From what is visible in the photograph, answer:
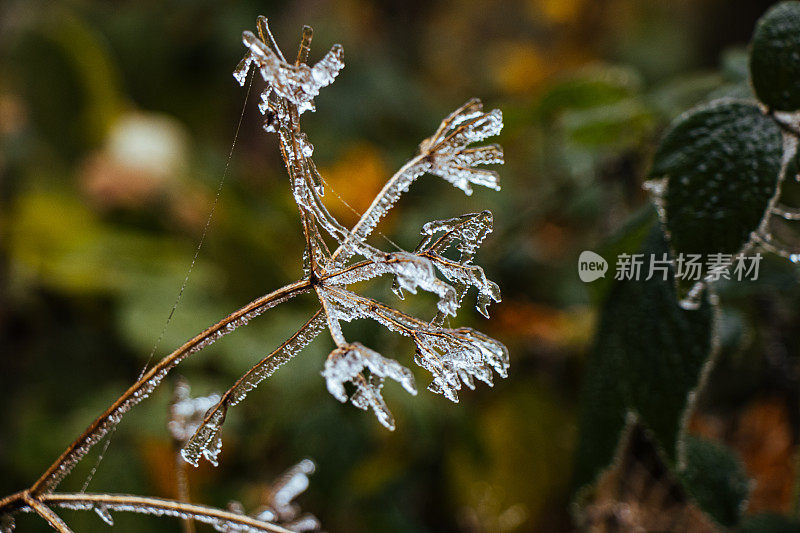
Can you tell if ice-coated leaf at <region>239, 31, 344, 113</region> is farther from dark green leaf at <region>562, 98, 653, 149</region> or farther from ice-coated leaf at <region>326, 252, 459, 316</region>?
dark green leaf at <region>562, 98, 653, 149</region>

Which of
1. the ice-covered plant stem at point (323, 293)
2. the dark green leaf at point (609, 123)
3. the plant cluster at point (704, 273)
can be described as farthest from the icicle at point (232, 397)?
the dark green leaf at point (609, 123)

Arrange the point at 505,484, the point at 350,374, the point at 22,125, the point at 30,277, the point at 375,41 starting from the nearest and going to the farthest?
1. the point at 350,374
2. the point at 505,484
3. the point at 30,277
4. the point at 22,125
5. the point at 375,41

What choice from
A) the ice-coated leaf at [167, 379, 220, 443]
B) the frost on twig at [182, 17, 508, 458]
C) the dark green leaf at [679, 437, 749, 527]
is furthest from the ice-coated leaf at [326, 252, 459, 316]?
the dark green leaf at [679, 437, 749, 527]

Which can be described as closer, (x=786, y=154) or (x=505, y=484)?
(x=786, y=154)

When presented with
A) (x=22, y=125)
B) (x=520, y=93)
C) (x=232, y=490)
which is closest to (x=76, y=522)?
(x=232, y=490)

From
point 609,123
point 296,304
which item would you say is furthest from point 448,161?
point 296,304

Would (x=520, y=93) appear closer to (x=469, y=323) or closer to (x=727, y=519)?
(x=469, y=323)

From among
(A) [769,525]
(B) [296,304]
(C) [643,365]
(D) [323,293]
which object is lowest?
(A) [769,525]

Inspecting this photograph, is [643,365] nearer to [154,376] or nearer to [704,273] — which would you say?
[704,273]
